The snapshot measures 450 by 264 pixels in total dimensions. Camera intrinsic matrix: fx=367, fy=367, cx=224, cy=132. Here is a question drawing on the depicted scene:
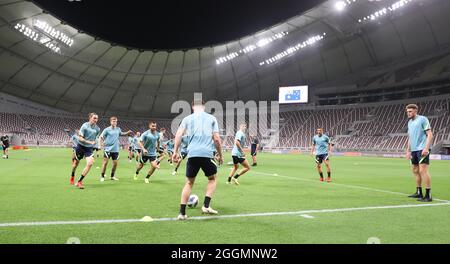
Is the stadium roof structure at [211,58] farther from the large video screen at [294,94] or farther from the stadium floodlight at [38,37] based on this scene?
the large video screen at [294,94]

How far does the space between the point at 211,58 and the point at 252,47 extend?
9961 mm

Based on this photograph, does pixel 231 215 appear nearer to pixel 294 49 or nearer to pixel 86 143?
pixel 86 143

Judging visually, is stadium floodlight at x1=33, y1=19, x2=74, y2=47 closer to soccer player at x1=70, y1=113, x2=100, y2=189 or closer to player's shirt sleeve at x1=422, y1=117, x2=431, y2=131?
soccer player at x1=70, y1=113, x2=100, y2=189

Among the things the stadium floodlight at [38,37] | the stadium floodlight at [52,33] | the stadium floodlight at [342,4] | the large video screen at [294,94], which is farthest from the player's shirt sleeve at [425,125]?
the stadium floodlight at [38,37]

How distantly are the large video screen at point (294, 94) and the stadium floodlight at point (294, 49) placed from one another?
542 cm

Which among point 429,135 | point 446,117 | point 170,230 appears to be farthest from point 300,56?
point 170,230

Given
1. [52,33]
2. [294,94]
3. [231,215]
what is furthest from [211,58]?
[231,215]

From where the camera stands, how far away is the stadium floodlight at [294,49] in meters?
54.9

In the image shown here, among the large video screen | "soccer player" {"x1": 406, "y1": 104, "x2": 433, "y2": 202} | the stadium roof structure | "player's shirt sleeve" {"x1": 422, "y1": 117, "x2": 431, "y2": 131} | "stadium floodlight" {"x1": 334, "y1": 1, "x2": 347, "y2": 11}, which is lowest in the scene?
"soccer player" {"x1": 406, "y1": 104, "x2": 433, "y2": 202}

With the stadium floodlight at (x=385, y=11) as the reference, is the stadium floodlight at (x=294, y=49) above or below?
below

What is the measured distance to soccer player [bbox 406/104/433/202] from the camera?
369 inches

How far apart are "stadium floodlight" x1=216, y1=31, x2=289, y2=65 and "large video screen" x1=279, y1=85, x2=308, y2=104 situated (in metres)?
8.25

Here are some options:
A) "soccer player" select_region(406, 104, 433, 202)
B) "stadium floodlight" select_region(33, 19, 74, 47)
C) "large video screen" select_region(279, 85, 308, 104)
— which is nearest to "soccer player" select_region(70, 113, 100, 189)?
"soccer player" select_region(406, 104, 433, 202)
